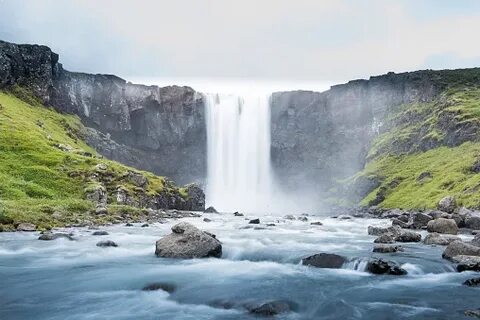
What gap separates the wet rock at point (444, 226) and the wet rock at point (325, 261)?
24.0 metres

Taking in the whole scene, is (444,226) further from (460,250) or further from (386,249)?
(460,250)

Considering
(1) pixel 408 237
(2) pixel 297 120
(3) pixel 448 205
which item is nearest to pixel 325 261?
(1) pixel 408 237

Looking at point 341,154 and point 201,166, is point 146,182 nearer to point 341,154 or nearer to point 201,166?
point 201,166

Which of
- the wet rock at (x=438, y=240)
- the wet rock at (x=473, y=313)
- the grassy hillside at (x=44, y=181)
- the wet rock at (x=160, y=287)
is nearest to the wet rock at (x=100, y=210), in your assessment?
the grassy hillside at (x=44, y=181)

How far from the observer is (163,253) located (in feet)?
95.9

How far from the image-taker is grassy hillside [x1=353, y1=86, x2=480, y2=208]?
9512 cm

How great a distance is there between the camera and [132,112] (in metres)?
154

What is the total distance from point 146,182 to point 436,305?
234ft

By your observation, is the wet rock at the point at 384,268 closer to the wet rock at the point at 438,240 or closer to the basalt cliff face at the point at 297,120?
the wet rock at the point at 438,240

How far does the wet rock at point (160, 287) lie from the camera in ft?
70.0

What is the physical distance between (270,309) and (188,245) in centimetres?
1214

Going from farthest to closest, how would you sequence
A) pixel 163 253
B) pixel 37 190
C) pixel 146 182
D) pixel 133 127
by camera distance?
pixel 133 127
pixel 146 182
pixel 37 190
pixel 163 253

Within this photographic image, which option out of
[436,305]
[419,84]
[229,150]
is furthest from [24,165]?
[419,84]

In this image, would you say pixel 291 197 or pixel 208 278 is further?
pixel 291 197
